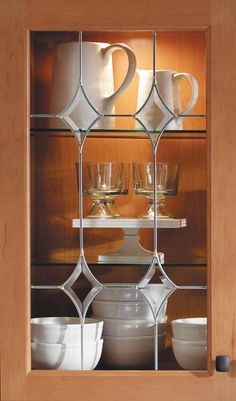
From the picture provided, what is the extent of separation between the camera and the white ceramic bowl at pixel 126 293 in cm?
122

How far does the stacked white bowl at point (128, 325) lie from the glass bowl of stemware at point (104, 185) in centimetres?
14

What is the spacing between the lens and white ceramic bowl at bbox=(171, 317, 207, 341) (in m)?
1.22

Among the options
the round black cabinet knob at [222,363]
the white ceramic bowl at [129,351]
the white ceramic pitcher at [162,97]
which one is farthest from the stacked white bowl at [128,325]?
the white ceramic pitcher at [162,97]

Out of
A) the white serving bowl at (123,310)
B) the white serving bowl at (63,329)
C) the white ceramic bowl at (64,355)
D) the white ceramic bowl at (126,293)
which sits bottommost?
the white ceramic bowl at (64,355)

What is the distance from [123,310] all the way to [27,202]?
0.26 metres

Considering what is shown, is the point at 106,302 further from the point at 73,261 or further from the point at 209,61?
the point at 209,61

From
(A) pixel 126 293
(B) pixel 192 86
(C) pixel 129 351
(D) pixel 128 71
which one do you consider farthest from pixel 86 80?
(C) pixel 129 351

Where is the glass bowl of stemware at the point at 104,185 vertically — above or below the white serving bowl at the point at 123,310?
above

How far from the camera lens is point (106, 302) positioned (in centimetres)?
124

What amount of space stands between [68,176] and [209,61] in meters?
0.32

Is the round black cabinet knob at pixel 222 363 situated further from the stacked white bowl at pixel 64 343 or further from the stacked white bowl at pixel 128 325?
the stacked white bowl at pixel 64 343

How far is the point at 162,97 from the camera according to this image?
47.9 inches

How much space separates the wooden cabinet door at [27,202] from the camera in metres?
1.19

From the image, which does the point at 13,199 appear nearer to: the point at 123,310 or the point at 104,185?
the point at 104,185
